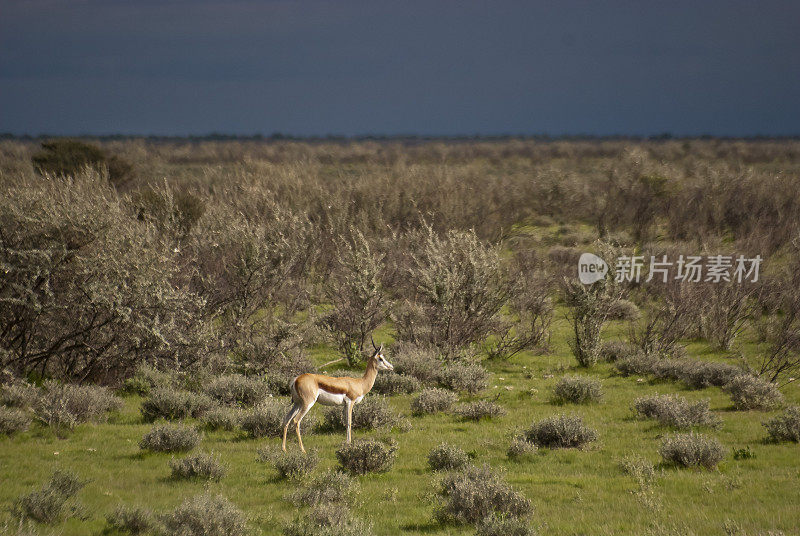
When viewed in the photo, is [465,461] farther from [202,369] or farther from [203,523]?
[202,369]

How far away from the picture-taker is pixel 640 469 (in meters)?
9.24

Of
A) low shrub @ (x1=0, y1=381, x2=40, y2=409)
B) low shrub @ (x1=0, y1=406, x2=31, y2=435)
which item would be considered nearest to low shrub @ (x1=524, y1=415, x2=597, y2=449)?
low shrub @ (x1=0, y1=406, x2=31, y2=435)

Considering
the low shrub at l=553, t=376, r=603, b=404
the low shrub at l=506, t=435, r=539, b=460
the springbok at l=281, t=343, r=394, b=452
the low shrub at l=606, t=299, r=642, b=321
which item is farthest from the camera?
the low shrub at l=606, t=299, r=642, b=321

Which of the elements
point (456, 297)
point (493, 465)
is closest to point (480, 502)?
point (493, 465)

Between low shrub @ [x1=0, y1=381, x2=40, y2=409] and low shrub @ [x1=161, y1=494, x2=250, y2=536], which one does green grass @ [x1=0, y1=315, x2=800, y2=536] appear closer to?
low shrub @ [x1=0, y1=381, x2=40, y2=409]

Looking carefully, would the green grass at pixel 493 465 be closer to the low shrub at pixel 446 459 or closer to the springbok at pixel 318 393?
the low shrub at pixel 446 459

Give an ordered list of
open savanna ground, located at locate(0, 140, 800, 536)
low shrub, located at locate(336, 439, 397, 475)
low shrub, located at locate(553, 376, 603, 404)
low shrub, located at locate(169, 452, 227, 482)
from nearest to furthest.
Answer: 1. open savanna ground, located at locate(0, 140, 800, 536)
2. low shrub, located at locate(169, 452, 227, 482)
3. low shrub, located at locate(336, 439, 397, 475)
4. low shrub, located at locate(553, 376, 603, 404)

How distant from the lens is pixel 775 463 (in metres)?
10.0

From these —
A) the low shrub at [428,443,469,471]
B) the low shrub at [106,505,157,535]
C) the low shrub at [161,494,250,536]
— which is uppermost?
the low shrub at [161,494,250,536]

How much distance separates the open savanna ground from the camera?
7766 mm

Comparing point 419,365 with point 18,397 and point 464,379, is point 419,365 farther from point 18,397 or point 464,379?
point 18,397

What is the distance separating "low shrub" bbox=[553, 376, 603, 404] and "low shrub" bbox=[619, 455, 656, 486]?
14.4 feet

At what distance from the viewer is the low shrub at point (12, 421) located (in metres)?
10.5

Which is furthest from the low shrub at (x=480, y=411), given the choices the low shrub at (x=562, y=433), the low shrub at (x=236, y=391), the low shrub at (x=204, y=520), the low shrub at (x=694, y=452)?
the low shrub at (x=204, y=520)
